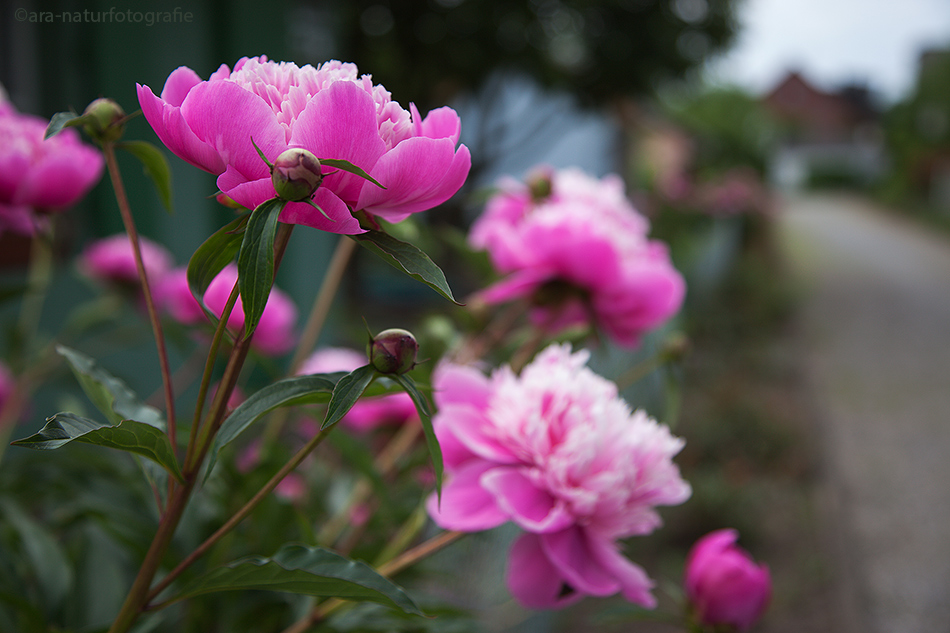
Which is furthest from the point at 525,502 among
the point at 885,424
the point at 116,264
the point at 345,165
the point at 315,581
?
the point at 885,424

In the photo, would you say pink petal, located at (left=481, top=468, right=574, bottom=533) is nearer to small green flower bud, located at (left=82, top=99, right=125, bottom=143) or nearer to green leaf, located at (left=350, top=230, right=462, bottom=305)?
green leaf, located at (left=350, top=230, right=462, bottom=305)

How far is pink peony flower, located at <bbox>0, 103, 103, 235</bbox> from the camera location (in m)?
0.46

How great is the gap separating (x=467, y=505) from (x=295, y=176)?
0.25 meters

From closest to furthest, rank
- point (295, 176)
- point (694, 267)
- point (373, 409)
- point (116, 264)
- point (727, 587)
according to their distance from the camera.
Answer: point (295, 176) < point (727, 587) < point (373, 409) < point (116, 264) < point (694, 267)

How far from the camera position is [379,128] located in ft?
0.94

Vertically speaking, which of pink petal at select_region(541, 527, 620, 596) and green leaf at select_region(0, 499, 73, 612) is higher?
pink petal at select_region(541, 527, 620, 596)

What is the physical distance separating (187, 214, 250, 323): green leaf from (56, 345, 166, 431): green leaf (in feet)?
0.30

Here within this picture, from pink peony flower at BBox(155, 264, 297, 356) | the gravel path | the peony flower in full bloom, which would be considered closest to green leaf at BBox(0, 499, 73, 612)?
pink peony flower at BBox(155, 264, 297, 356)

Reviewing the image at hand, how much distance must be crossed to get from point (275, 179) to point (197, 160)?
54mm

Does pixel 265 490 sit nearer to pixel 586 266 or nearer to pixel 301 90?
pixel 301 90

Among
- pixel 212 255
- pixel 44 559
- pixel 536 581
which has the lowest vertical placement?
pixel 44 559

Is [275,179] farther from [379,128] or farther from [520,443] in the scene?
[520,443]

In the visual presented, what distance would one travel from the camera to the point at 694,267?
4.71 meters

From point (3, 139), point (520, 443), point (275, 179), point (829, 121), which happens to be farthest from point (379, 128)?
point (829, 121)
